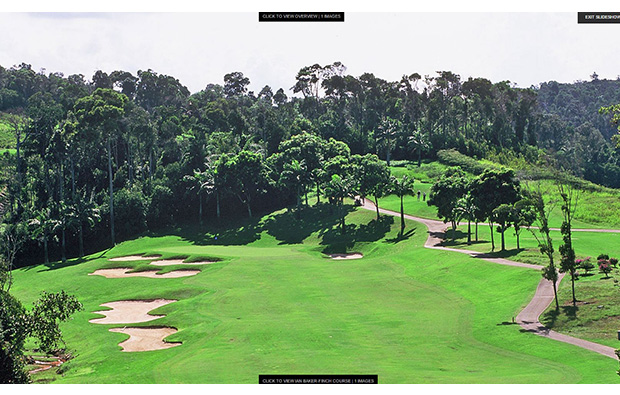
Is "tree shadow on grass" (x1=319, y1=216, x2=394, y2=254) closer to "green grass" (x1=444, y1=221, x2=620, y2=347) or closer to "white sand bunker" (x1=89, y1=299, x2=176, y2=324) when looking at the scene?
"green grass" (x1=444, y1=221, x2=620, y2=347)

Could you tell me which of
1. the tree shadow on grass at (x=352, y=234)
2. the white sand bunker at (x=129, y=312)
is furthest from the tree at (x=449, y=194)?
the white sand bunker at (x=129, y=312)

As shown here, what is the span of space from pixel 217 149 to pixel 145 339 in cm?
6706

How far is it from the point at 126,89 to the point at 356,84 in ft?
215

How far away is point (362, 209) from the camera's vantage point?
A: 313 ft

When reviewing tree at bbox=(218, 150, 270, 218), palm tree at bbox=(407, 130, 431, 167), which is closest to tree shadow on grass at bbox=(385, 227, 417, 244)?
tree at bbox=(218, 150, 270, 218)

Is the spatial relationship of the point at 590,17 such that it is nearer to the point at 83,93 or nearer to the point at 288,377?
the point at 288,377

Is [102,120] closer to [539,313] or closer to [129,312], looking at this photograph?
[129,312]

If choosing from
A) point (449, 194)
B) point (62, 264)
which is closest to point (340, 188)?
point (449, 194)

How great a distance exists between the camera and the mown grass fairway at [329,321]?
3222 centimetres

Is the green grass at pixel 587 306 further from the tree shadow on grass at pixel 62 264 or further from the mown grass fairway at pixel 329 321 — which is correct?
the tree shadow on grass at pixel 62 264

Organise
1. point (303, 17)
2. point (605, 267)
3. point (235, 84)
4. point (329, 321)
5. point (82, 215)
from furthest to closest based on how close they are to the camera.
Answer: point (235, 84), point (82, 215), point (605, 267), point (329, 321), point (303, 17)

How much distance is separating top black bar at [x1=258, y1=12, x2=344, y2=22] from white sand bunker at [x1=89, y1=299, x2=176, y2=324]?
86.2 ft

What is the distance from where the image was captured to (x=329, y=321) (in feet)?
137

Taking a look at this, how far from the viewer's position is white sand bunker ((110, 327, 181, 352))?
129 ft
